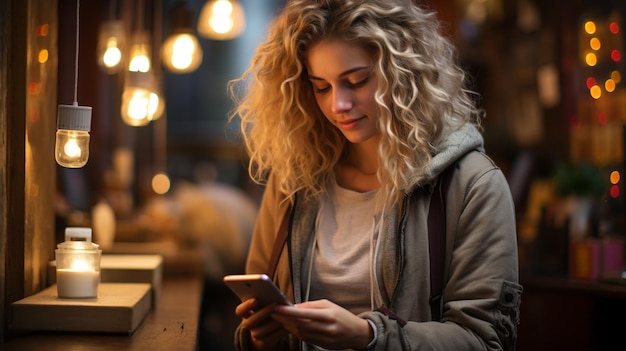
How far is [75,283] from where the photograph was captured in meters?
2.46

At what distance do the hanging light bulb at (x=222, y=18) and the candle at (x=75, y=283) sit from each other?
3.15 m

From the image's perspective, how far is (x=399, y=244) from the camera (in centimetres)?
245

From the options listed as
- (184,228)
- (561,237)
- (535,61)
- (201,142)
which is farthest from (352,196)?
(201,142)

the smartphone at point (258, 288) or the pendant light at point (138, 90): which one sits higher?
the pendant light at point (138, 90)

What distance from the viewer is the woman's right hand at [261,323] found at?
7.41ft

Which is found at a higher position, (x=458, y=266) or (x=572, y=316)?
(x=458, y=266)

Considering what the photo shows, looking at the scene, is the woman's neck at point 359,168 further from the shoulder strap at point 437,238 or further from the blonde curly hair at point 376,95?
the shoulder strap at point 437,238

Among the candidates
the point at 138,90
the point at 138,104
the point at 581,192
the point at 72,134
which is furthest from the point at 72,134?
the point at 581,192

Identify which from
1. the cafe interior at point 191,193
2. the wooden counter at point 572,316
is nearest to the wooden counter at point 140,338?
the cafe interior at point 191,193

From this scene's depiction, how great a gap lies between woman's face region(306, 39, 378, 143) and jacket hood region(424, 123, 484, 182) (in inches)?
8.3

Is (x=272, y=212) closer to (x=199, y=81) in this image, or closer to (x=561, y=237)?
(x=561, y=237)

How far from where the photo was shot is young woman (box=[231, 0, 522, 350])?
2.31 m

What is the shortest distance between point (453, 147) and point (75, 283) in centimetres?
112

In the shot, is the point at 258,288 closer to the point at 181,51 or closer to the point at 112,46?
the point at 112,46
